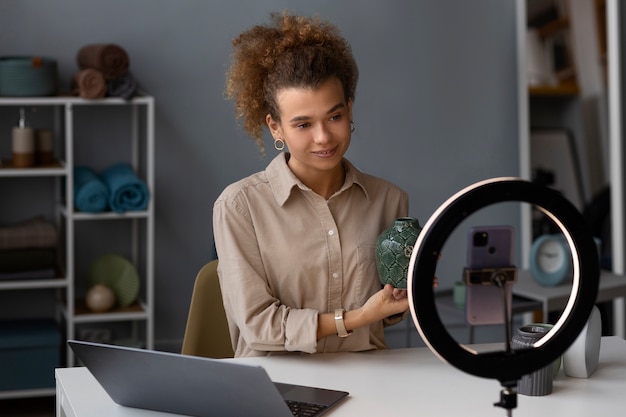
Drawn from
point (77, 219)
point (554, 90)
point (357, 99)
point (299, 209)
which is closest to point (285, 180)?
point (299, 209)

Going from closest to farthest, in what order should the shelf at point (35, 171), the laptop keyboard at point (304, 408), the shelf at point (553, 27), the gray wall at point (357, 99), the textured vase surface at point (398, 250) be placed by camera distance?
the laptop keyboard at point (304, 408) < the textured vase surface at point (398, 250) < the shelf at point (35, 171) < the gray wall at point (357, 99) < the shelf at point (553, 27)

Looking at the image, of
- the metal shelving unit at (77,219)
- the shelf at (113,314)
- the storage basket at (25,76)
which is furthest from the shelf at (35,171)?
the shelf at (113,314)

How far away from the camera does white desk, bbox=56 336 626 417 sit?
148 cm

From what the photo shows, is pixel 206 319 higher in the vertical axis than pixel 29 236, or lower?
lower

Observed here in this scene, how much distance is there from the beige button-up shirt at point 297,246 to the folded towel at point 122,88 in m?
1.56

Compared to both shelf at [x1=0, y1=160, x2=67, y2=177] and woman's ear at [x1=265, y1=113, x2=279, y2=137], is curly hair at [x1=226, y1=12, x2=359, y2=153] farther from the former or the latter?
shelf at [x1=0, y1=160, x2=67, y2=177]

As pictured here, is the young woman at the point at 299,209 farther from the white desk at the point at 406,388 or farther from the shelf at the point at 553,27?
the shelf at the point at 553,27

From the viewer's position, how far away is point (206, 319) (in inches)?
79.2

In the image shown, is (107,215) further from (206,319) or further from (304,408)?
(304,408)

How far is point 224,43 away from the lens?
375cm

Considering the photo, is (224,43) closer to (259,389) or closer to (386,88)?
(386,88)

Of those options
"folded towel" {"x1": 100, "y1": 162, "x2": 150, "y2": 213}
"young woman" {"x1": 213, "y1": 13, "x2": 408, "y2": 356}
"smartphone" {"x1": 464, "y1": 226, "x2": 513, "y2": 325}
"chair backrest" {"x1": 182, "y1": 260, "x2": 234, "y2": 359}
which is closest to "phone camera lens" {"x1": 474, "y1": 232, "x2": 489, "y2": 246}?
"smartphone" {"x1": 464, "y1": 226, "x2": 513, "y2": 325}

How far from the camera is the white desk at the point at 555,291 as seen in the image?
3162mm

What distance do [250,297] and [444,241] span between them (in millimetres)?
733
